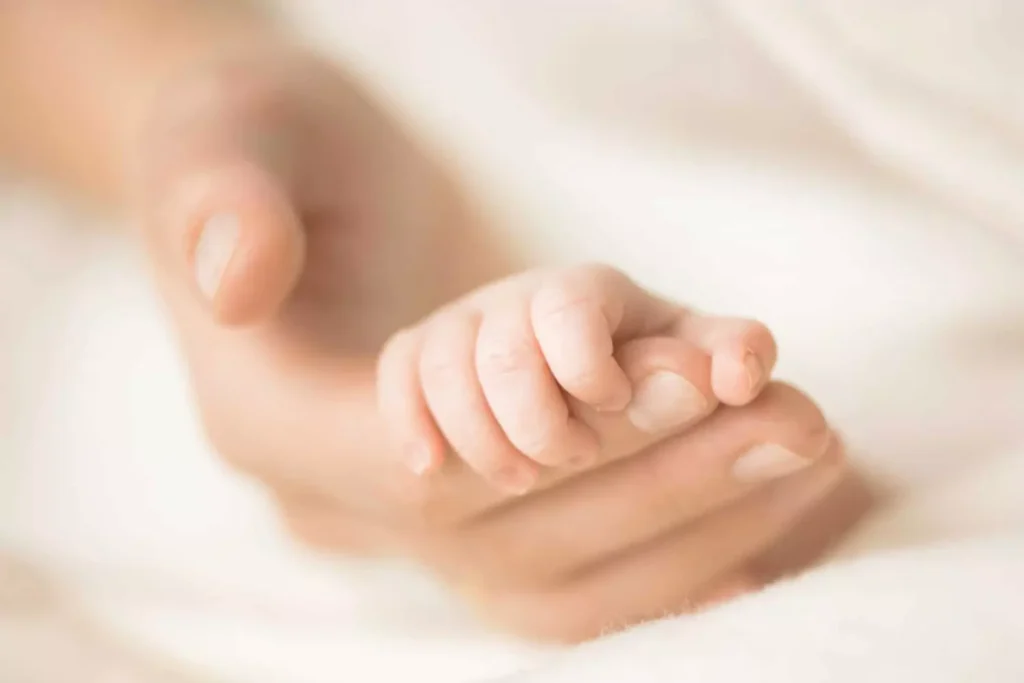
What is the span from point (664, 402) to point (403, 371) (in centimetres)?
10

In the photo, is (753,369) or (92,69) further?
(92,69)

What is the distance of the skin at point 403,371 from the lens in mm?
347

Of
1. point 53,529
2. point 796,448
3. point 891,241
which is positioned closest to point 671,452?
point 796,448

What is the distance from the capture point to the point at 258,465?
49cm

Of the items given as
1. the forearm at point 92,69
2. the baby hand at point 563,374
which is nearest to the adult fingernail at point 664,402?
the baby hand at point 563,374

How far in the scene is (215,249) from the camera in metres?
0.40

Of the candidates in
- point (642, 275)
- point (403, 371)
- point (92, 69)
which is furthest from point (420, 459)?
point (92, 69)

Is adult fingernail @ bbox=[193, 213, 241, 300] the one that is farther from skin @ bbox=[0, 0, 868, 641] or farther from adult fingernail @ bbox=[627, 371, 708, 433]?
adult fingernail @ bbox=[627, 371, 708, 433]

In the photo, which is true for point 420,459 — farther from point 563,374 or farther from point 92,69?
point 92,69

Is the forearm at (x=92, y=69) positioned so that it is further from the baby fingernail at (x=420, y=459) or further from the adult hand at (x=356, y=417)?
the baby fingernail at (x=420, y=459)

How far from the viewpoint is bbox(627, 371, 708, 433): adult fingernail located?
13.1 inches

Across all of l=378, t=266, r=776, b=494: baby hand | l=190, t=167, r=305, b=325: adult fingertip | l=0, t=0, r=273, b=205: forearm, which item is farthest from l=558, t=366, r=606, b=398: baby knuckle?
l=0, t=0, r=273, b=205: forearm

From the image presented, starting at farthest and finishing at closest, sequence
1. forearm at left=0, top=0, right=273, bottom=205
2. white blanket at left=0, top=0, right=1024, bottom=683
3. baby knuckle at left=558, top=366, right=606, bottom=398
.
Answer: forearm at left=0, top=0, right=273, bottom=205, white blanket at left=0, top=0, right=1024, bottom=683, baby knuckle at left=558, top=366, right=606, bottom=398

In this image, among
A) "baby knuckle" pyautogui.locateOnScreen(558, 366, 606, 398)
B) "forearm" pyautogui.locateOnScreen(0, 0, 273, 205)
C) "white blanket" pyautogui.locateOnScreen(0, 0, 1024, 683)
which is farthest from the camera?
"forearm" pyautogui.locateOnScreen(0, 0, 273, 205)
